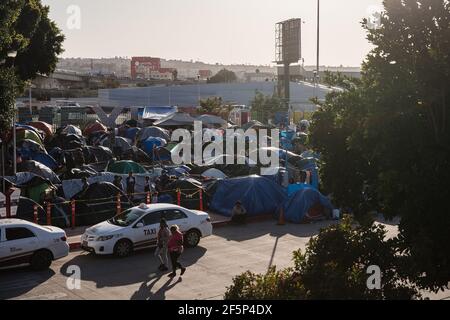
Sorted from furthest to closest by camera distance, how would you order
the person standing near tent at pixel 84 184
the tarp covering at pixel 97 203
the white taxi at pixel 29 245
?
the person standing near tent at pixel 84 184, the tarp covering at pixel 97 203, the white taxi at pixel 29 245

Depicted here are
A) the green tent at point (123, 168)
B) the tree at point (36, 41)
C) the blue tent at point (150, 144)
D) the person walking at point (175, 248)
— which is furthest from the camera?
the blue tent at point (150, 144)

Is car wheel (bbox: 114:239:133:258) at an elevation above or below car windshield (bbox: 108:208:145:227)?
below

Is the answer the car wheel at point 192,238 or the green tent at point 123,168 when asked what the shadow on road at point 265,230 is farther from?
the green tent at point 123,168

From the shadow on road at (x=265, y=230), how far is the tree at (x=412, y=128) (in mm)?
10006

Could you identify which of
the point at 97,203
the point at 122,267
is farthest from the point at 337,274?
the point at 97,203

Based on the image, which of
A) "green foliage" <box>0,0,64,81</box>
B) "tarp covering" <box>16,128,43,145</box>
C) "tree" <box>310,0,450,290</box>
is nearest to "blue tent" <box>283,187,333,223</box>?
"tree" <box>310,0,450,290</box>

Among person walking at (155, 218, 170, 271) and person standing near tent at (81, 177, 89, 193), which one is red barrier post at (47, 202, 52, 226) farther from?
person walking at (155, 218, 170, 271)

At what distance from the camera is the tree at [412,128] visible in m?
6.89

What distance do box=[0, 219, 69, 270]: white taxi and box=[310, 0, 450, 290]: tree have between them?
886 cm

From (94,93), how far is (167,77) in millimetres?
63638

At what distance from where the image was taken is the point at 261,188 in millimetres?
20703

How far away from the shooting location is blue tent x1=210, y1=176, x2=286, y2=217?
20375mm

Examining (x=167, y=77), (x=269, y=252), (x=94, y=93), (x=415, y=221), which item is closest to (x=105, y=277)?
(x=269, y=252)

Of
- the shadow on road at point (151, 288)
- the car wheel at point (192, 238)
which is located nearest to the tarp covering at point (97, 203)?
the car wheel at point (192, 238)
